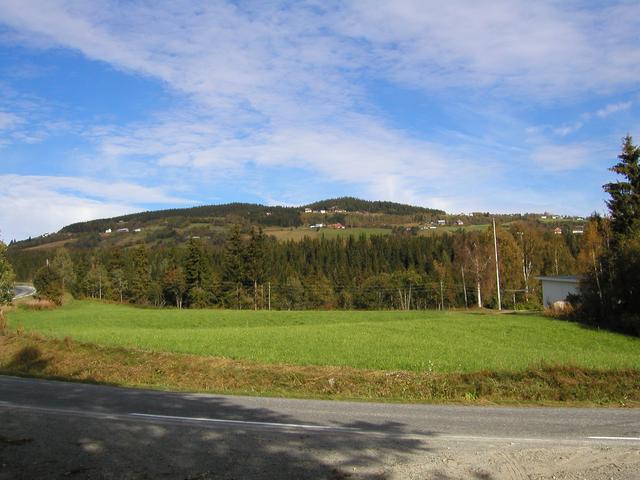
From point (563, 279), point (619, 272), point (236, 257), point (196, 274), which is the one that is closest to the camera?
point (619, 272)

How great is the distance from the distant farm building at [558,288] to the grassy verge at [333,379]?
42.5 m

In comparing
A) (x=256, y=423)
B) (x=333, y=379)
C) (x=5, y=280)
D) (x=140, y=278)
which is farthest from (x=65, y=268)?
(x=256, y=423)

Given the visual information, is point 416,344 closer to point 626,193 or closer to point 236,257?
point 626,193

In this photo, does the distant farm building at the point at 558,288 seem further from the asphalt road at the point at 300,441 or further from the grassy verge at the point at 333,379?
the asphalt road at the point at 300,441

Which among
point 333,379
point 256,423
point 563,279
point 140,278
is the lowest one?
point 333,379

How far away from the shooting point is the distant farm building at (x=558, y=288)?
56.0 meters

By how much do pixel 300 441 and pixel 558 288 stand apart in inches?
2284

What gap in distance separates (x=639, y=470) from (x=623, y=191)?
48.8 m

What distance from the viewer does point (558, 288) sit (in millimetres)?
58969

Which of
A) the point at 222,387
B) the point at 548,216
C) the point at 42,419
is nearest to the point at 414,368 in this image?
the point at 222,387

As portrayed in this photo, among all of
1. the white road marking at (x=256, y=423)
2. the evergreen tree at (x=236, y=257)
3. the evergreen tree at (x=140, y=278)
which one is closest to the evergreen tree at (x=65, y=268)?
the evergreen tree at (x=140, y=278)

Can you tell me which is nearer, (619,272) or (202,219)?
(619,272)

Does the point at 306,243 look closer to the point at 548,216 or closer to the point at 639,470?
the point at 548,216

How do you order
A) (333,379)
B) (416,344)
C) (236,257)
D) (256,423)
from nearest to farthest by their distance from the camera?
(256,423) < (333,379) < (416,344) < (236,257)
